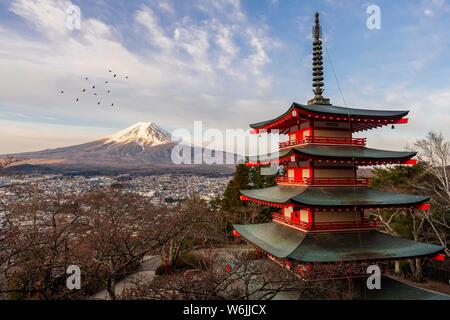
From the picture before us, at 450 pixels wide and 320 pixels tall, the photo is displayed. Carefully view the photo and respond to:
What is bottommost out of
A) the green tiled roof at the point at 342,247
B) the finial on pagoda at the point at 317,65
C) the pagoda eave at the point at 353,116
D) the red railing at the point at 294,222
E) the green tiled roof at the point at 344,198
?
the green tiled roof at the point at 342,247

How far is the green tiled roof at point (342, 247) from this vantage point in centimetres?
1066

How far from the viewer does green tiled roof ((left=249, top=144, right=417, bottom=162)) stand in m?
11.9

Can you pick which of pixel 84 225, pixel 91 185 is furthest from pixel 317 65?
pixel 91 185

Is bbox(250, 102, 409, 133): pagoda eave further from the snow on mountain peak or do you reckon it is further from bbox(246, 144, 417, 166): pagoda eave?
the snow on mountain peak

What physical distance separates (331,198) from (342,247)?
211cm

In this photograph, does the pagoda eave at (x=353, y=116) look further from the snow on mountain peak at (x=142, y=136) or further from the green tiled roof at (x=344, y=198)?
the snow on mountain peak at (x=142, y=136)

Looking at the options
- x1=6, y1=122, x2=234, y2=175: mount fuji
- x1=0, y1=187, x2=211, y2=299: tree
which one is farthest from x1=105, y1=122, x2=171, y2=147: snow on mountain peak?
x1=0, y1=187, x2=211, y2=299: tree

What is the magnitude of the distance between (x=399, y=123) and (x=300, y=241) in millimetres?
7584

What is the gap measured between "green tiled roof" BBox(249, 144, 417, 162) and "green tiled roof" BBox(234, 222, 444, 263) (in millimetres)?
3495

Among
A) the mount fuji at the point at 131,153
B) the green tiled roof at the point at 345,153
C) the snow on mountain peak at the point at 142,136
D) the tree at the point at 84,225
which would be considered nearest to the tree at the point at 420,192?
the green tiled roof at the point at 345,153

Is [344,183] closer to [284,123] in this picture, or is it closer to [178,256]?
[284,123]
